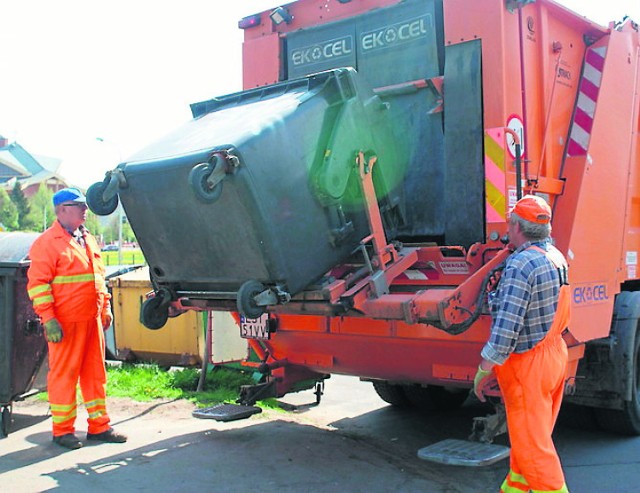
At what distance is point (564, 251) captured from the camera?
4105 millimetres

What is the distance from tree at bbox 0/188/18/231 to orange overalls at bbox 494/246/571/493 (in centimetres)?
5490

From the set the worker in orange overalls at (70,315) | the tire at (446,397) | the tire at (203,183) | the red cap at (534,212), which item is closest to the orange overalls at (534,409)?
the red cap at (534,212)

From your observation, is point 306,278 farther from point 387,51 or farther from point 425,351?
point 387,51

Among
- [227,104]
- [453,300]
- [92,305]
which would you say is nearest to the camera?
[453,300]

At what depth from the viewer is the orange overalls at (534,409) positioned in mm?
3031

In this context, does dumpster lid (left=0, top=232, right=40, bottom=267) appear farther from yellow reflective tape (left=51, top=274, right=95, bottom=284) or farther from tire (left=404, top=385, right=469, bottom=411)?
tire (left=404, top=385, right=469, bottom=411)

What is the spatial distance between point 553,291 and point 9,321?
154 inches

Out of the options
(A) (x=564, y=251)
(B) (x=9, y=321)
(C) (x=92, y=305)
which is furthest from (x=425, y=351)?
(B) (x=9, y=321)

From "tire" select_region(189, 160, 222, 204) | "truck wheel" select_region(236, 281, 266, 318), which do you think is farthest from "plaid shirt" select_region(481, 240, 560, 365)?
"tire" select_region(189, 160, 222, 204)

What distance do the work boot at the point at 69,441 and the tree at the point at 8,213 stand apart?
5252 centimetres

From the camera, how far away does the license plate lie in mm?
4589

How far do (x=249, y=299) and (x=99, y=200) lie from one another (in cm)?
97

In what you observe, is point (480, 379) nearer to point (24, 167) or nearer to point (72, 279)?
point (72, 279)

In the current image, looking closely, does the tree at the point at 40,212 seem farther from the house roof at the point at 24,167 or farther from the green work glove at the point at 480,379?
the green work glove at the point at 480,379
